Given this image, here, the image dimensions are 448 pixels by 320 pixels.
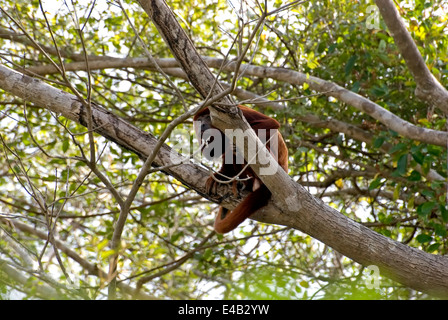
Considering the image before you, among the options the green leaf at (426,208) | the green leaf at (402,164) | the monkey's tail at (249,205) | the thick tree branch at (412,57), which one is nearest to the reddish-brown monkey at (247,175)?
the monkey's tail at (249,205)

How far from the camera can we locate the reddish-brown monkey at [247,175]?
323 centimetres

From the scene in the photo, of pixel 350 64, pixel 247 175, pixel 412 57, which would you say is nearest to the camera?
pixel 247 175

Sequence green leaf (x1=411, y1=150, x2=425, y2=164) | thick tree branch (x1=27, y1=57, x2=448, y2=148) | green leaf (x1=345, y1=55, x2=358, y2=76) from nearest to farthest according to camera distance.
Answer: green leaf (x1=411, y1=150, x2=425, y2=164) → thick tree branch (x1=27, y1=57, x2=448, y2=148) → green leaf (x1=345, y1=55, x2=358, y2=76)

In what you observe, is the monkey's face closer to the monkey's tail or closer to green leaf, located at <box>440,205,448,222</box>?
the monkey's tail

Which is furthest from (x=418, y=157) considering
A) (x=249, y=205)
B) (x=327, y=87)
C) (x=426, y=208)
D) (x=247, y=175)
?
(x=249, y=205)

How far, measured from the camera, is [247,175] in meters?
3.51

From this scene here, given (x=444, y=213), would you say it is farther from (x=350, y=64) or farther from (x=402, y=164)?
(x=350, y=64)

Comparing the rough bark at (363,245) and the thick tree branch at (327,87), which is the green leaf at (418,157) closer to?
the thick tree branch at (327,87)

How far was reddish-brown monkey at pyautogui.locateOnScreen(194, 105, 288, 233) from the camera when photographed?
3232 mm

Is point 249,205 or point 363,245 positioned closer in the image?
point 363,245

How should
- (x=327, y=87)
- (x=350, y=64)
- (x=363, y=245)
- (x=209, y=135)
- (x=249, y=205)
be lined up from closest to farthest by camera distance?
(x=363, y=245) < (x=249, y=205) < (x=209, y=135) < (x=327, y=87) < (x=350, y=64)

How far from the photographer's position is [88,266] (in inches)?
171


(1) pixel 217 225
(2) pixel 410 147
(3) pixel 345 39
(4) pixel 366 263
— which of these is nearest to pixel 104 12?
(3) pixel 345 39

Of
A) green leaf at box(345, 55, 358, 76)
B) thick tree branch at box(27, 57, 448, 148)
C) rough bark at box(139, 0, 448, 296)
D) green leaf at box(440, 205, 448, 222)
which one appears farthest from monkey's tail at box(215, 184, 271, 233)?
green leaf at box(345, 55, 358, 76)
